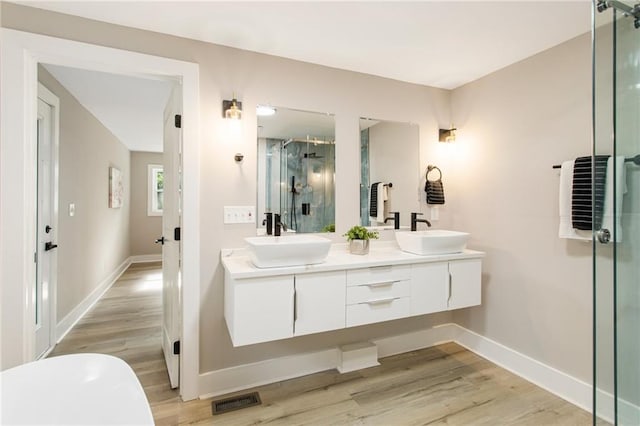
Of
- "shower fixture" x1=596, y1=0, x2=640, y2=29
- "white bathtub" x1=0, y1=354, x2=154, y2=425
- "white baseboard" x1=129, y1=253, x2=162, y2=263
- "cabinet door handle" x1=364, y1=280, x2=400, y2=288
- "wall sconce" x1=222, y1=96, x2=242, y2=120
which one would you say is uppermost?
"shower fixture" x1=596, y1=0, x2=640, y2=29

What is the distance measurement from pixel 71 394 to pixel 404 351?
89.3 inches

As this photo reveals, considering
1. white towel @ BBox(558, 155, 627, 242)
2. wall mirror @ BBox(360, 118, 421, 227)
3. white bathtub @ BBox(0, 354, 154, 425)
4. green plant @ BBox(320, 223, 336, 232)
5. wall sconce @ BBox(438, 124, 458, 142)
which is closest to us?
white bathtub @ BBox(0, 354, 154, 425)

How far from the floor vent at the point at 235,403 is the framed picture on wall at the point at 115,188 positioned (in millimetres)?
3955

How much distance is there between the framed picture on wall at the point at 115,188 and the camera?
4707 millimetres

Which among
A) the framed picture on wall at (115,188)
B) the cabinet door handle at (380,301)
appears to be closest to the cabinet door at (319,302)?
the cabinet door handle at (380,301)

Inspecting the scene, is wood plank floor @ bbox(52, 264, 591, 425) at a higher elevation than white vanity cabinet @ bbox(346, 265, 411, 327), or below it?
below

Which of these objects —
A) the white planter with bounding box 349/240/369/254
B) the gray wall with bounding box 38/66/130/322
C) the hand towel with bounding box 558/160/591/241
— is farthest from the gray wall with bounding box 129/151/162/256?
the hand towel with bounding box 558/160/591/241

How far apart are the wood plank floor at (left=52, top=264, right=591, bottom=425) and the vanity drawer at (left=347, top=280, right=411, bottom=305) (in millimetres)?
658

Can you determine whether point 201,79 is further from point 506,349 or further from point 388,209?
point 506,349

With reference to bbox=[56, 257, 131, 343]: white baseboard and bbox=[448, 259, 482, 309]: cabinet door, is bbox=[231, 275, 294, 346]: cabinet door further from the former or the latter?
bbox=[56, 257, 131, 343]: white baseboard

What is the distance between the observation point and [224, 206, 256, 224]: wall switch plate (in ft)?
7.01

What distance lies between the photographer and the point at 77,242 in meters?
3.35

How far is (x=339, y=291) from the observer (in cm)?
192

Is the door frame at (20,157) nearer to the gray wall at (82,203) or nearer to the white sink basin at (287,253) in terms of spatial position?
the gray wall at (82,203)
